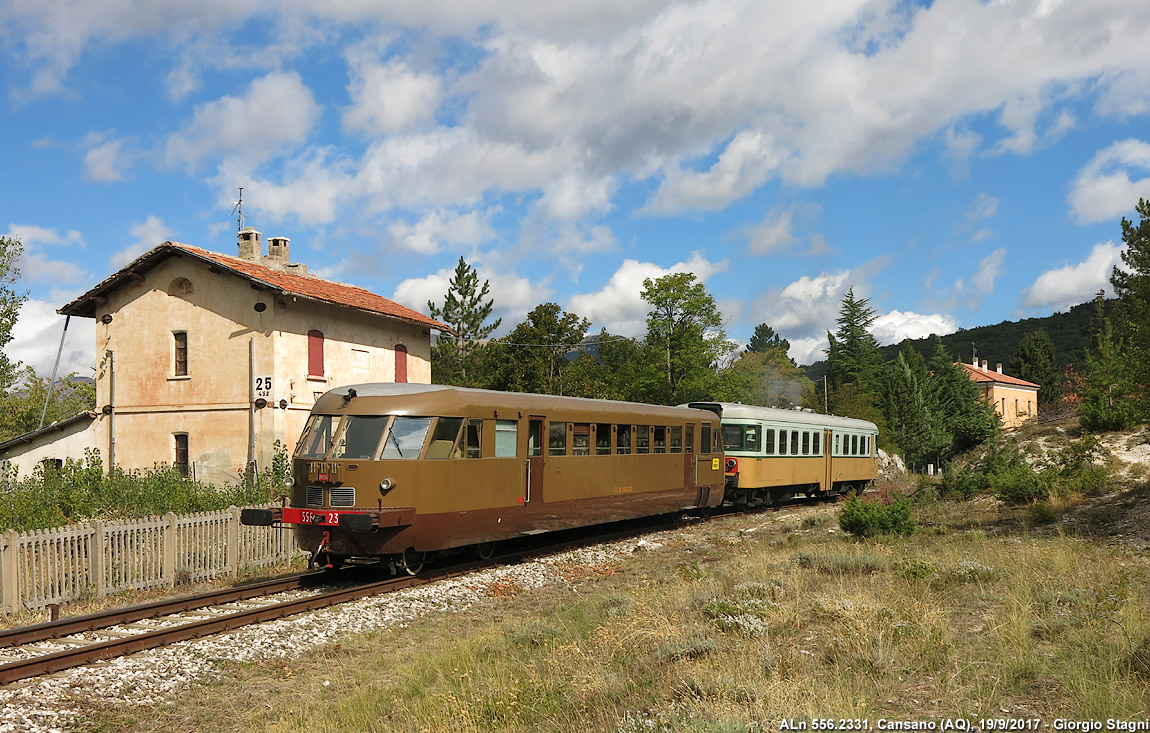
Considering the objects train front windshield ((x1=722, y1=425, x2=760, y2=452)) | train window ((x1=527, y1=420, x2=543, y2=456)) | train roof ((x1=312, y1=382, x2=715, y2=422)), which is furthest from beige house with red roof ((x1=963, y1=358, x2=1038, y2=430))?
train roof ((x1=312, y1=382, x2=715, y2=422))

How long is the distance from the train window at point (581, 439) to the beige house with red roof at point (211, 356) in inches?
486

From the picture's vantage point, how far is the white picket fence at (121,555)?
36.1ft

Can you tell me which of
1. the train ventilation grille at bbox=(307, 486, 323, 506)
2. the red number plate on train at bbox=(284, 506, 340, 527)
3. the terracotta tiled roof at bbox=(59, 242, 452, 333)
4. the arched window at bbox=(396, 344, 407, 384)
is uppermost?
the terracotta tiled roof at bbox=(59, 242, 452, 333)

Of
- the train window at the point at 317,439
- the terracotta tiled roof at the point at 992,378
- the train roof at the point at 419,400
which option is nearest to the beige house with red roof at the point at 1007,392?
the terracotta tiled roof at the point at 992,378

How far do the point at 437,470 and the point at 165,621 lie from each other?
403 centimetres

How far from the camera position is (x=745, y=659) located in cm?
689

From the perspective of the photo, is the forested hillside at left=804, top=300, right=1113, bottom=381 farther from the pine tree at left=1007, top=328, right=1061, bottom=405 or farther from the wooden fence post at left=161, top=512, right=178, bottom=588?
the wooden fence post at left=161, top=512, right=178, bottom=588

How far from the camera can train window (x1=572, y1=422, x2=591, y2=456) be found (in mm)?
15703

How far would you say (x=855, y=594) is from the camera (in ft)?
30.1

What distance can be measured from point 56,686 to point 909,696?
24.3 feet

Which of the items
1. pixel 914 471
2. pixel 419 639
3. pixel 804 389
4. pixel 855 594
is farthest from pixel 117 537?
pixel 804 389

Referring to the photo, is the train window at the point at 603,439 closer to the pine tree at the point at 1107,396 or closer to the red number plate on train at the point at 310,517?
the red number plate on train at the point at 310,517

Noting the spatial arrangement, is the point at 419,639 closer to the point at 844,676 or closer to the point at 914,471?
the point at 844,676

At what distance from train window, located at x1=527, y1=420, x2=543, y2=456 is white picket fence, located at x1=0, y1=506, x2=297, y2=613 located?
4.98 meters
